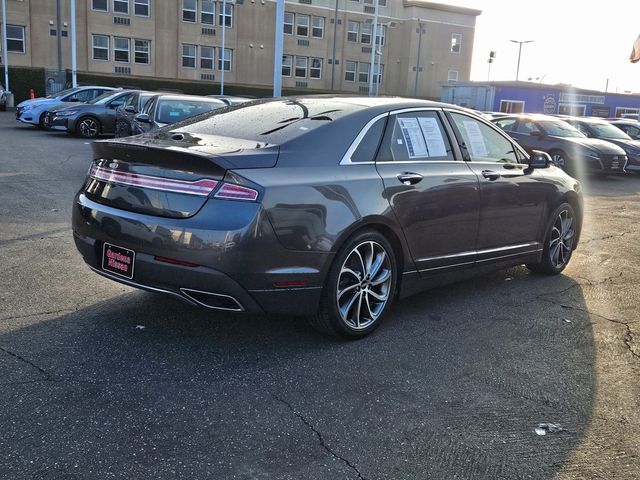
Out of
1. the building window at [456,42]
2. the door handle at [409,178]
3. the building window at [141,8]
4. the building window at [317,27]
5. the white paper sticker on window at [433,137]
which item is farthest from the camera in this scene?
the building window at [456,42]

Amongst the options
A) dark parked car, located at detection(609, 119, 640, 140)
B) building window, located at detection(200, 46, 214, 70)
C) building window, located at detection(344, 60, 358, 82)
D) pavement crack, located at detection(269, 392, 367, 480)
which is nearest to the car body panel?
pavement crack, located at detection(269, 392, 367, 480)

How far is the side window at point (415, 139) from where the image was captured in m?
4.59

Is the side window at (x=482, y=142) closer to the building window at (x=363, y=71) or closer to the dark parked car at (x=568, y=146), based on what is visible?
the dark parked car at (x=568, y=146)

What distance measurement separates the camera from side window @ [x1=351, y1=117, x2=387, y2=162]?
14.2 feet

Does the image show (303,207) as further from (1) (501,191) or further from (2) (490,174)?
(1) (501,191)

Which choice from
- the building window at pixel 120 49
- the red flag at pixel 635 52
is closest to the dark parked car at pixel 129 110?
the red flag at pixel 635 52

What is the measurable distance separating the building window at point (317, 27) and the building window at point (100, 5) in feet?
53.8

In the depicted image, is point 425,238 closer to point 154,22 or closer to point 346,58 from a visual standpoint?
point 154,22

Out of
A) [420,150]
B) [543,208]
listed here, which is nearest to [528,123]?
[543,208]

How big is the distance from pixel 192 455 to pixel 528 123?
15.8 meters

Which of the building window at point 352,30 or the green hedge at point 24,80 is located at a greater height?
the building window at point 352,30

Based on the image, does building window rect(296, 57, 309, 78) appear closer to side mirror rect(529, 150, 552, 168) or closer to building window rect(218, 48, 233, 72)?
building window rect(218, 48, 233, 72)

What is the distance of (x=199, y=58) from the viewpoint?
47.9m

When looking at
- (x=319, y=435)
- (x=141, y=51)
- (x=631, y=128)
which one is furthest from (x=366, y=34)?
(x=319, y=435)
